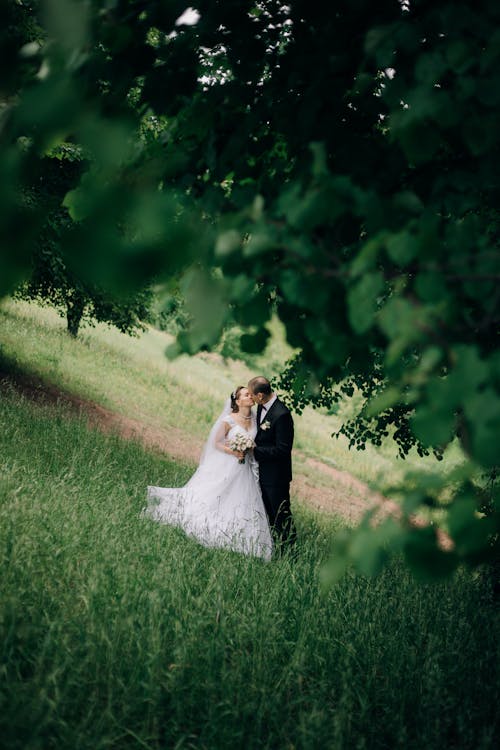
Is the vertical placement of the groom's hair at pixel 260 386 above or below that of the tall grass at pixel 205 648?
above

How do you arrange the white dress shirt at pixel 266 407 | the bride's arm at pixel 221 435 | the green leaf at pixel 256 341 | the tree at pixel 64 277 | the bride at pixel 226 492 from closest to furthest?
1. the green leaf at pixel 256 341
2. the bride at pixel 226 492
3. the white dress shirt at pixel 266 407
4. the bride's arm at pixel 221 435
5. the tree at pixel 64 277

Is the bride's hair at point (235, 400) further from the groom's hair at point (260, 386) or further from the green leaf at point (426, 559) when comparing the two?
the green leaf at point (426, 559)

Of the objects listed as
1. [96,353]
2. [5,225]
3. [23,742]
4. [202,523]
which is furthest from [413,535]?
[96,353]

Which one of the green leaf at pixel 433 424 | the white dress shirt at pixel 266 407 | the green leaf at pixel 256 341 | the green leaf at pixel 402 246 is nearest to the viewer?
the green leaf at pixel 433 424

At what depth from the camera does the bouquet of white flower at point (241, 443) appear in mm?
6844

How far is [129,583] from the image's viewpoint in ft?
12.3

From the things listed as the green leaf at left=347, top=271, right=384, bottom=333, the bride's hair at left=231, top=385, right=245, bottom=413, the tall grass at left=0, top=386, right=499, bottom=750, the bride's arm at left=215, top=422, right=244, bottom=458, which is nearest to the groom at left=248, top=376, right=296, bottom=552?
the bride's hair at left=231, top=385, right=245, bottom=413

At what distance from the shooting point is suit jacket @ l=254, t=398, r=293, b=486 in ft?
22.1

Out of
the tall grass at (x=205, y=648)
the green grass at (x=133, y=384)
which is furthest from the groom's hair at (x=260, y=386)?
the green grass at (x=133, y=384)

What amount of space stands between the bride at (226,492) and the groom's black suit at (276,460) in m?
0.14

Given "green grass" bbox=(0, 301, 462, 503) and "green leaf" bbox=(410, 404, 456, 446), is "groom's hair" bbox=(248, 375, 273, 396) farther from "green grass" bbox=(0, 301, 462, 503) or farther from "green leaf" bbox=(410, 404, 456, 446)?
"green grass" bbox=(0, 301, 462, 503)

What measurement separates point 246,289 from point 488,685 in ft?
10.9

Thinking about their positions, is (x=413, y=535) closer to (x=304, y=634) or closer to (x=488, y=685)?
(x=304, y=634)

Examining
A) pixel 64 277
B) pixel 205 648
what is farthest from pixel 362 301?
pixel 64 277
